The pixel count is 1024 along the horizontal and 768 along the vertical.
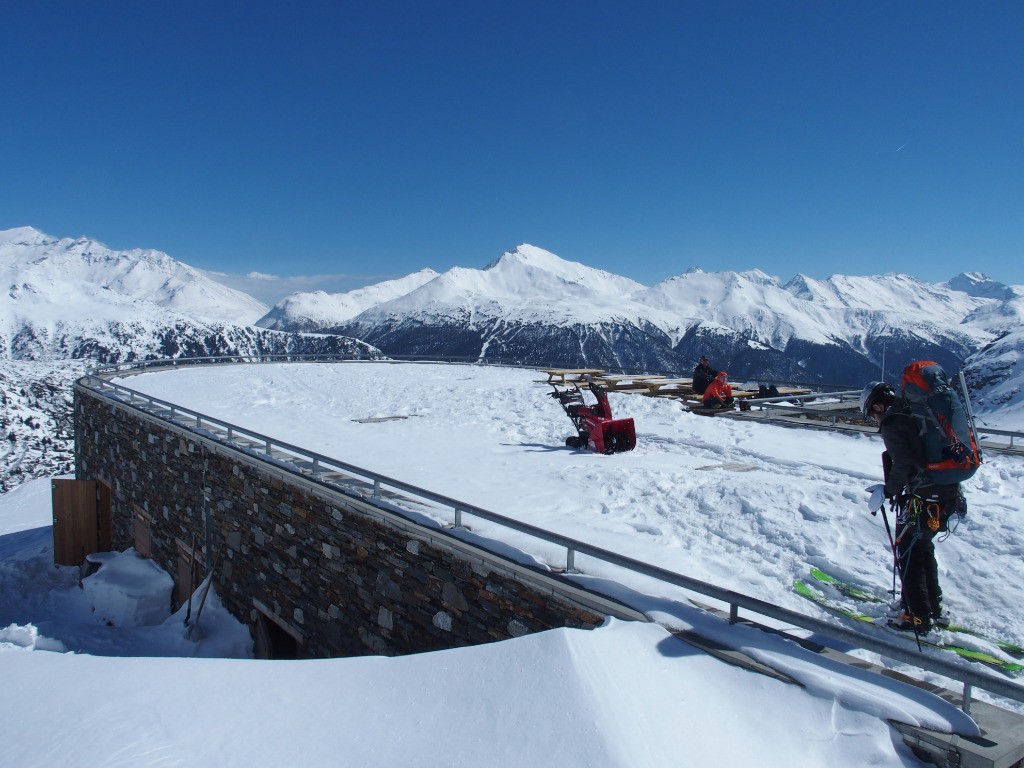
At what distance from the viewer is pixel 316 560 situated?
909cm

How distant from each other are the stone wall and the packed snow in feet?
2.15

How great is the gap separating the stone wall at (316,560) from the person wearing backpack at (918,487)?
8.50ft

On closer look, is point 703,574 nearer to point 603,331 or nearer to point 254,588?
point 254,588

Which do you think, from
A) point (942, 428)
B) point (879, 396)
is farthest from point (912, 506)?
point (879, 396)

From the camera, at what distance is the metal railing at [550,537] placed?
354 centimetres

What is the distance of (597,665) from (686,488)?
5.29 m

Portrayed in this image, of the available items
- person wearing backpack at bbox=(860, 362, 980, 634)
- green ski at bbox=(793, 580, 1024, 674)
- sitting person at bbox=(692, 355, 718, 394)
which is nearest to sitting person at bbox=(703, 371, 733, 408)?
sitting person at bbox=(692, 355, 718, 394)

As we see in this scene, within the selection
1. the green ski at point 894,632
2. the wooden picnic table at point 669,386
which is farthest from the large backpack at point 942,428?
the wooden picnic table at point 669,386

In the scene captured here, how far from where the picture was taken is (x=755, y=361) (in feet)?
544

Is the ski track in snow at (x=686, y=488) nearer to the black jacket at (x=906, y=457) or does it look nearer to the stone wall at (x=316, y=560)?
the stone wall at (x=316, y=560)

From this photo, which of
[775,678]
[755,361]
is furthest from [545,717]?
[755,361]

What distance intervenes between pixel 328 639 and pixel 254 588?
2.50 m

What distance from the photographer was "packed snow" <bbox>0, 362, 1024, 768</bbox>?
3.80m

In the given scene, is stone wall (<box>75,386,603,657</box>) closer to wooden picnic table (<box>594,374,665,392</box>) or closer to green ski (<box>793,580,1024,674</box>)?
green ski (<box>793,580,1024,674</box>)
